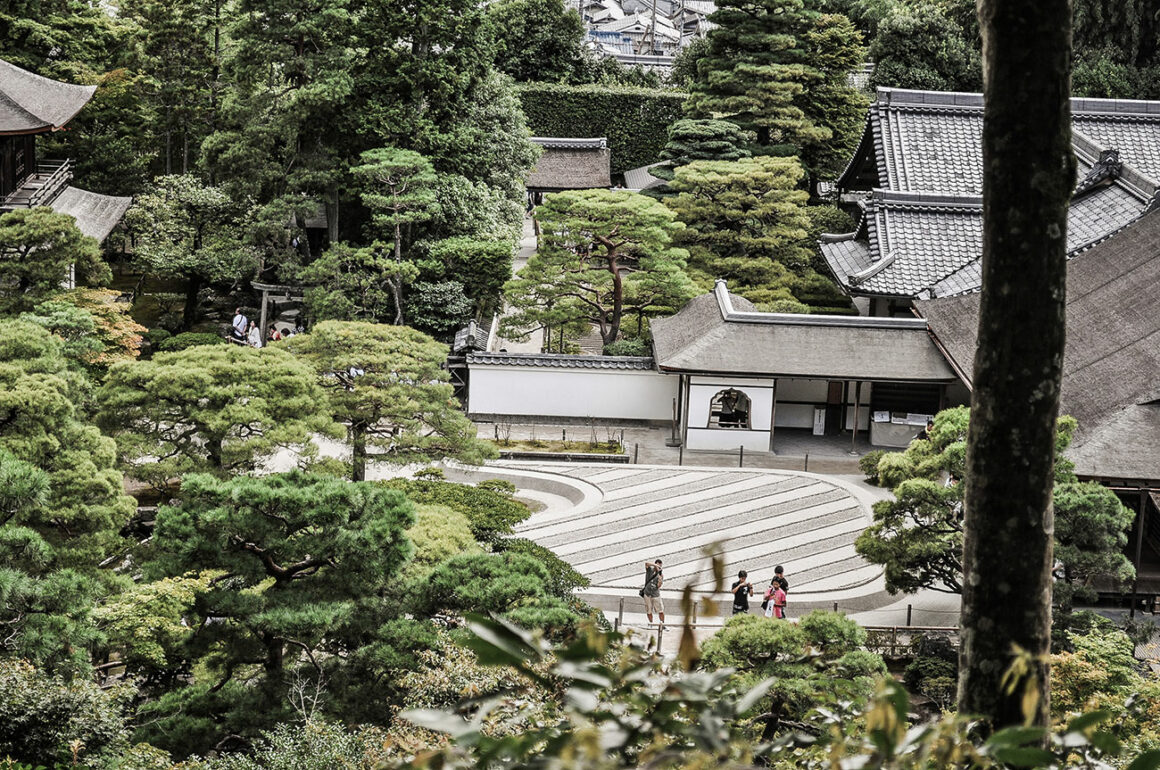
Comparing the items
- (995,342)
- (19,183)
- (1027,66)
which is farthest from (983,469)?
(19,183)

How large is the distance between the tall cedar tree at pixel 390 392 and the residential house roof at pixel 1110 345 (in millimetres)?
8731

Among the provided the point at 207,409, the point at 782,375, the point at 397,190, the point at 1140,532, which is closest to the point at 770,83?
the point at 397,190

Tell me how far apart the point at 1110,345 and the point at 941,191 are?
33.1 ft

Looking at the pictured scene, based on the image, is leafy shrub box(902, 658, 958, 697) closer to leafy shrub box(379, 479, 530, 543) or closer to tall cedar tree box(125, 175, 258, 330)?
leafy shrub box(379, 479, 530, 543)

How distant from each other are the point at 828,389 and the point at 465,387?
7.45 m

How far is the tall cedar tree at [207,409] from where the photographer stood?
55.0 ft

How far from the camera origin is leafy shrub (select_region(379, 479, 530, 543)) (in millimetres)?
17219

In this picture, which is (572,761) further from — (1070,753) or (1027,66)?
(1027,66)

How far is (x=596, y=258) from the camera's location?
28.1 m

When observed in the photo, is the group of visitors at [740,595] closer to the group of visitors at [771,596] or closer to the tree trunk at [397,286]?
the group of visitors at [771,596]

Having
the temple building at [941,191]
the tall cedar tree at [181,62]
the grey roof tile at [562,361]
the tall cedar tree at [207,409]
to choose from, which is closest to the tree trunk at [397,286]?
the grey roof tile at [562,361]

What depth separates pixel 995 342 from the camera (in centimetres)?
523

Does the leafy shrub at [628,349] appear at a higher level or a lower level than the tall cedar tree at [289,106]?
lower

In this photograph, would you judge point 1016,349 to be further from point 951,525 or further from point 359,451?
point 359,451
